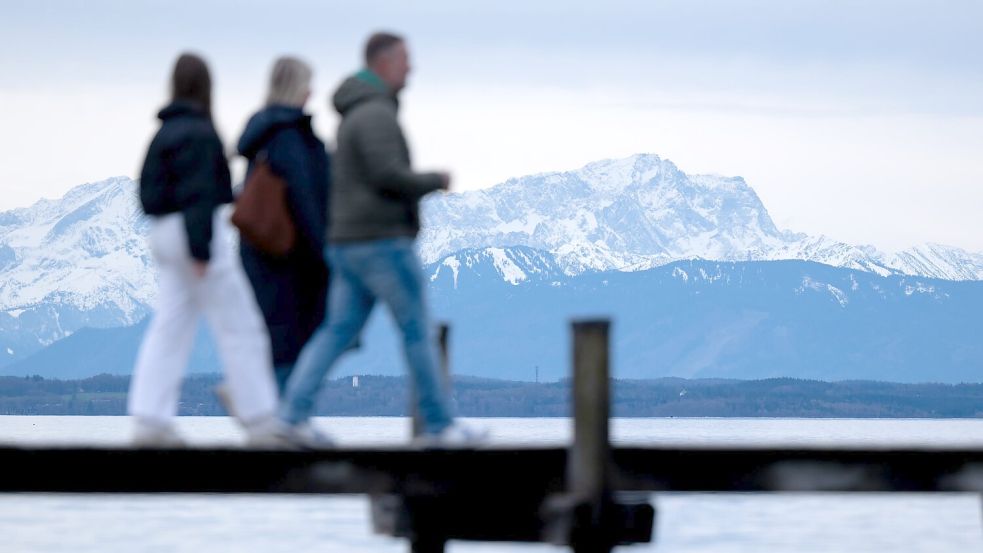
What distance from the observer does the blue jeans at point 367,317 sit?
35.0 feet

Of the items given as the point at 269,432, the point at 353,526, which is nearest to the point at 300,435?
the point at 269,432

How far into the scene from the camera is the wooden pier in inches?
396

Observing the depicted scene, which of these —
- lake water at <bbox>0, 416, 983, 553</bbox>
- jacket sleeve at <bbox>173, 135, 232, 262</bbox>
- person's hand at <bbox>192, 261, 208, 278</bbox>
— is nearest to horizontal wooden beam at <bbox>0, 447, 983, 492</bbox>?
person's hand at <bbox>192, 261, 208, 278</bbox>

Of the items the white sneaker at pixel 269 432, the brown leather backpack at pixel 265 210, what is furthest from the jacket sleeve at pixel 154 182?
the white sneaker at pixel 269 432

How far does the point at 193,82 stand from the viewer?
1080cm

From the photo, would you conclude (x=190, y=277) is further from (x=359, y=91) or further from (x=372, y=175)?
(x=359, y=91)

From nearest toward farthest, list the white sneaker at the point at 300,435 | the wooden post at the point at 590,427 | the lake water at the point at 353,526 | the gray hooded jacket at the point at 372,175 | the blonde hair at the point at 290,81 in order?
the wooden post at the point at 590,427 < the gray hooded jacket at the point at 372,175 < the white sneaker at the point at 300,435 < the blonde hair at the point at 290,81 < the lake water at the point at 353,526

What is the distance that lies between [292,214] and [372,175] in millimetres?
867

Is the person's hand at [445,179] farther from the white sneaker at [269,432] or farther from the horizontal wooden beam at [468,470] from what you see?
the white sneaker at [269,432]

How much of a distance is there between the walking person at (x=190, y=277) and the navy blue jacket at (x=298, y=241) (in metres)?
0.37

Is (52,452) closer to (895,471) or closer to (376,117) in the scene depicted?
(376,117)

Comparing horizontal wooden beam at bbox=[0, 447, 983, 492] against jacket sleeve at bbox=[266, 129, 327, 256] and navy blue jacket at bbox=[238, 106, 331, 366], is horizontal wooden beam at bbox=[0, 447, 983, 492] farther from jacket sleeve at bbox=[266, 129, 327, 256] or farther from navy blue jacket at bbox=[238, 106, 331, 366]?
jacket sleeve at bbox=[266, 129, 327, 256]

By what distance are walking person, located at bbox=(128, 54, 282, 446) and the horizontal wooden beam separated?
0.48m

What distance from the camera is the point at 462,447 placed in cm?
1068
